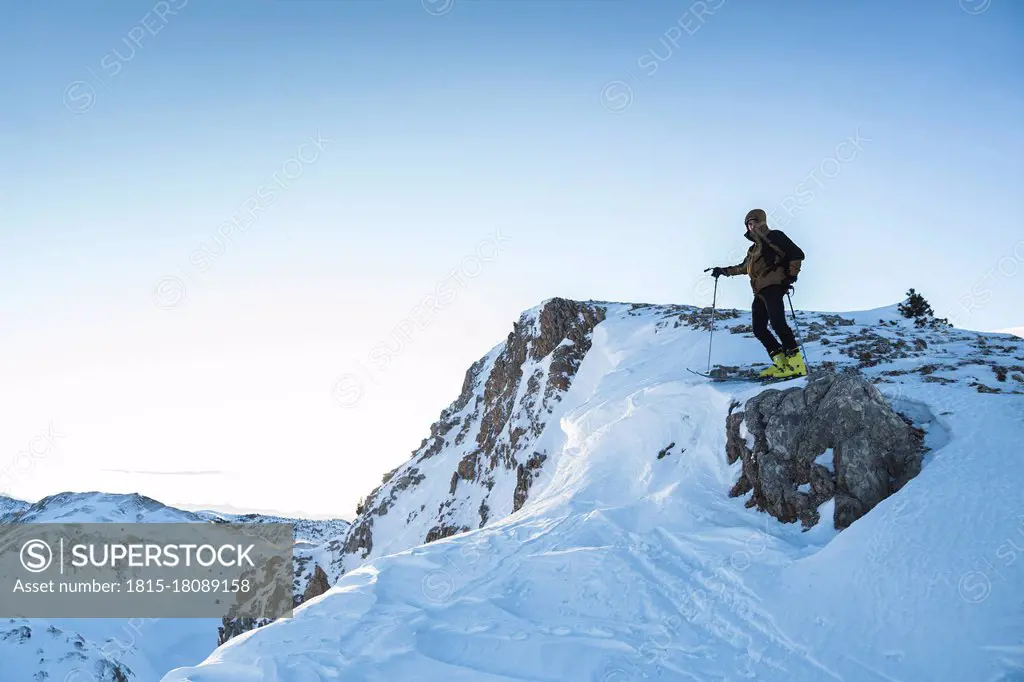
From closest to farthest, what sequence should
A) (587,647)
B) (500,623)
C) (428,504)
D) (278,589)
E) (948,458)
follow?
(587,647) < (500,623) < (948,458) < (428,504) < (278,589)

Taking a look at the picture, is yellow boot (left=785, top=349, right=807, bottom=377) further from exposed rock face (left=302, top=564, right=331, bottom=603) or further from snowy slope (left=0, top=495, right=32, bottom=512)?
snowy slope (left=0, top=495, right=32, bottom=512)

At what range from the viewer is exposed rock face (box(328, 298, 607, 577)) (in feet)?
103

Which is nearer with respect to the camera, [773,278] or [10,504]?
[773,278]

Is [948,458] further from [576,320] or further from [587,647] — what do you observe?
[576,320]

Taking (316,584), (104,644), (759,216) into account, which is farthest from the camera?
(104,644)

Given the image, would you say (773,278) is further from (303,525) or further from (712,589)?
(303,525)

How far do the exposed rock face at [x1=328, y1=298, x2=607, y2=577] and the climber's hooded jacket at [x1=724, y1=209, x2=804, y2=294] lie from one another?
613 inches

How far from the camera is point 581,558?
27.7 feet

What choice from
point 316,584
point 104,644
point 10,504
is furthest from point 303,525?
point 10,504

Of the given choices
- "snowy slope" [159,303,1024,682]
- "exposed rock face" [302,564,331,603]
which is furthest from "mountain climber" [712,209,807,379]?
"exposed rock face" [302,564,331,603]

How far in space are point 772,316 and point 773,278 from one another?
0.68m

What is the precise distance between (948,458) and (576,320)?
86.7ft

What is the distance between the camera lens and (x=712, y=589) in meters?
7.64

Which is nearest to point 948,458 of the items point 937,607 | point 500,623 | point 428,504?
point 937,607
